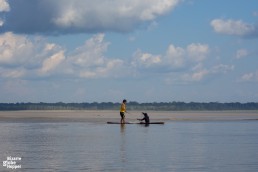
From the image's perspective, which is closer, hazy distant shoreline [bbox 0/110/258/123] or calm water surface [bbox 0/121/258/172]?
calm water surface [bbox 0/121/258/172]

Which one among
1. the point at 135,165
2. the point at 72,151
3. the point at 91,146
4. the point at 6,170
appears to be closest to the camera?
the point at 6,170

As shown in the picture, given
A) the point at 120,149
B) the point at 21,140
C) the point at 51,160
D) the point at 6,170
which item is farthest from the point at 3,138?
the point at 6,170

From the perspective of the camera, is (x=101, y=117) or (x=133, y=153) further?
(x=101, y=117)

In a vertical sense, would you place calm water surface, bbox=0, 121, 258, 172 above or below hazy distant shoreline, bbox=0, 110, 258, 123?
below

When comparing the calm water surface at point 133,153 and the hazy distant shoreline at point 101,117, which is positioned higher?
the hazy distant shoreline at point 101,117

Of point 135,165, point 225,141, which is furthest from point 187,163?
point 225,141

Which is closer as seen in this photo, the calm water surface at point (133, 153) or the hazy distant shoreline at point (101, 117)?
the calm water surface at point (133, 153)

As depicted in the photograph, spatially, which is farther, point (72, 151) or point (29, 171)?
point (72, 151)

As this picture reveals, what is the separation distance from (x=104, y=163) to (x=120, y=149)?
4949 millimetres

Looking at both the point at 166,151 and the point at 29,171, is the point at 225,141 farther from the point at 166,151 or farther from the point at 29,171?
the point at 29,171

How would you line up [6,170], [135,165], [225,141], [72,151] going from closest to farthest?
[6,170] < [135,165] < [72,151] < [225,141]

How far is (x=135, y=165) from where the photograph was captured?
846 inches

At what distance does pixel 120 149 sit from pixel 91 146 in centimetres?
Answer: 222

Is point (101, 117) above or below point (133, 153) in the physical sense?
above
